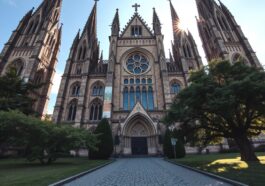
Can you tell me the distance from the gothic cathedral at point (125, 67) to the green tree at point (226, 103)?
11.8 meters

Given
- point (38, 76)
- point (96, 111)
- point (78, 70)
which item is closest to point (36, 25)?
point (38, 76)

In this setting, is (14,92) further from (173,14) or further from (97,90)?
(173,14)

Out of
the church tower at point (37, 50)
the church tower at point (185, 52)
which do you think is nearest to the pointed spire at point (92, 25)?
the church tower at point (37, 50)

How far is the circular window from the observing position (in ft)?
108

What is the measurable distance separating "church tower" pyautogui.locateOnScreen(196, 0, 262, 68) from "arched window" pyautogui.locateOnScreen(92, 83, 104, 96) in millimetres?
24137

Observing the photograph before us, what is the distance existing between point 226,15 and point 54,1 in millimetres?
47341

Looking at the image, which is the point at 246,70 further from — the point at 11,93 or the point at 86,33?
the point at 86,33

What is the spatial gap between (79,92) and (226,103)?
2613 centimetres

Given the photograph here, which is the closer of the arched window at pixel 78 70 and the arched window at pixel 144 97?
the arched window at pixel 144 97

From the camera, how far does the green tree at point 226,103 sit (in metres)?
11.0

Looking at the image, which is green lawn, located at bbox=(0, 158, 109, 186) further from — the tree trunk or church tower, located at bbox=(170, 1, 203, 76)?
church tower, located at bbox=(170, 1, 203, 76)

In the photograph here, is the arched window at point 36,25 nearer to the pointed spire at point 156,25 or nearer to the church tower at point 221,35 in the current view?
the pointed spire at point 156,25

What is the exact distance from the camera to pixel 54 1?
47125mm

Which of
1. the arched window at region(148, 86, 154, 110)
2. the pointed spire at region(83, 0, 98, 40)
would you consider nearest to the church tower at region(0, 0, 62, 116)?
the pointed spire at region(83, 0, 98, 40)
